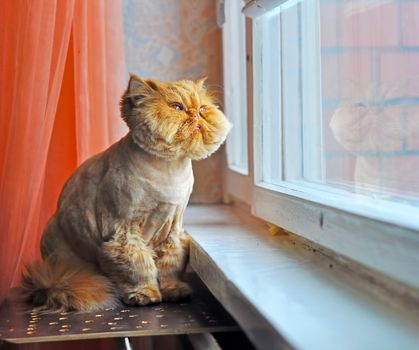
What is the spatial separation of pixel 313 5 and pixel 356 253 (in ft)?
1.57

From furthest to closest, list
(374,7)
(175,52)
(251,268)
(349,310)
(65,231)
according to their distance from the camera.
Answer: (175,52), (65,231), (251,268), (374,7), (349,310)

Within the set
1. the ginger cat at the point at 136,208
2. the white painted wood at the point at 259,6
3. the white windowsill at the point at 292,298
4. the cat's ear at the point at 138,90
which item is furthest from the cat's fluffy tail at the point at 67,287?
the white painted wood at the point at 259,6

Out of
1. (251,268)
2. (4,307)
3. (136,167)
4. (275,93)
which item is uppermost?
(275,93)

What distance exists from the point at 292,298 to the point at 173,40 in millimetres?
995

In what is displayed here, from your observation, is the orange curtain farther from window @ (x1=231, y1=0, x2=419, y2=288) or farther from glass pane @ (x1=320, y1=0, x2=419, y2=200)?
glass pane @ (x1=320, y1=0, x2=419, y2=200)

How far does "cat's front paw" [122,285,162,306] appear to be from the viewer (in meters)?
1.11

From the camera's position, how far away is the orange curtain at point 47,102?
1228 millimetres

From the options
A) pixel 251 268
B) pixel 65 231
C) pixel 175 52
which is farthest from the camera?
pixel 175 52

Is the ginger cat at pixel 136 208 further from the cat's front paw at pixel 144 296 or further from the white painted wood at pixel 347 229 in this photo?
the white painted wood at pixel 347 229

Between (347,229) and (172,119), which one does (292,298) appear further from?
(172,119)

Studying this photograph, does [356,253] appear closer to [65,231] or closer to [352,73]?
[352,73]

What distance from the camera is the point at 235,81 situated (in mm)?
1628

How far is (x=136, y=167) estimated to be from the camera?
1.09 m

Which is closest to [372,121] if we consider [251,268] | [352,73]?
[352,73]
